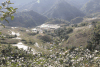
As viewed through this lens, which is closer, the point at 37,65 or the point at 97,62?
the point at 37,65

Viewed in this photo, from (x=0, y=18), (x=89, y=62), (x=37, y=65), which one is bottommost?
(x=89, y=62)

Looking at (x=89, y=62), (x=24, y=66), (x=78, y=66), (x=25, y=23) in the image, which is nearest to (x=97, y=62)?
(x=89, y=62)

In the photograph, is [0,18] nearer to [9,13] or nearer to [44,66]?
[9,13]

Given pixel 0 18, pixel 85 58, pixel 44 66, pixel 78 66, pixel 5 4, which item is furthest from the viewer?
pixel 85 58

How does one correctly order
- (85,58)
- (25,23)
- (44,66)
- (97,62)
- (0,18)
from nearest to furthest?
1. (0,18)
2. (44,66)
3. (97,62)
4. (85,58)
5. (25,23)

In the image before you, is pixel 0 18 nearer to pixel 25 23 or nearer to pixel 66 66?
pixel 66 66

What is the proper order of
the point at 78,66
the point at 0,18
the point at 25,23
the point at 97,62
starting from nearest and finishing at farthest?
the point at 0,18 → the point at 78,66 → the point at 97,62 → the point at 25,23

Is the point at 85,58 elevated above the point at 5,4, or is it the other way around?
the point at 5,4

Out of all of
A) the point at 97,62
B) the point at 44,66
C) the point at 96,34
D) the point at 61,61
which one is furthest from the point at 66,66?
the point at 96,34

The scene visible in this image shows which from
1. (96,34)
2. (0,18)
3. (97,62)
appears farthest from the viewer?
(96,34)
